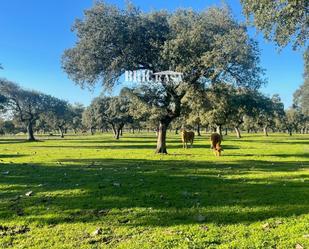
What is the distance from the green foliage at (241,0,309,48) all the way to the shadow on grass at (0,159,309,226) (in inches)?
281

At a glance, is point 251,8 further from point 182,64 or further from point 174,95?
point 174,95

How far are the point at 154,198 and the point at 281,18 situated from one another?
1155 cm

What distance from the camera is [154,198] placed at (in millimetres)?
9672

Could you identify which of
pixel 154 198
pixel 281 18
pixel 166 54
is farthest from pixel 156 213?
pixel 166 54

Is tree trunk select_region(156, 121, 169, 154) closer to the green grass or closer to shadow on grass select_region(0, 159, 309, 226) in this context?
shadow on grass select_region(0, 159, 309, 226)

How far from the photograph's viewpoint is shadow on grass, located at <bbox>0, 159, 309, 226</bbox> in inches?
309

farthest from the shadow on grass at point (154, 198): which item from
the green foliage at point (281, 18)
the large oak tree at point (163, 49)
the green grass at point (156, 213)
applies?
the large oak tree at point (163, 49)

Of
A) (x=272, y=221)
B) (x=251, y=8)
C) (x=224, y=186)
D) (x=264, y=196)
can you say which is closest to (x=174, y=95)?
(x=251, y=8)

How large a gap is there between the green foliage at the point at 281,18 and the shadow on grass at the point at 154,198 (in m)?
7.13


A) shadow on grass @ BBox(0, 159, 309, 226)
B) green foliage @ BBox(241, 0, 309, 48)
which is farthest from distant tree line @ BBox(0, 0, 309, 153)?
shadow on grass @ BBox(0, 159, 309, 226)

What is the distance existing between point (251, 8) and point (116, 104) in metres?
62.9

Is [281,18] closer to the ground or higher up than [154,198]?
higher up

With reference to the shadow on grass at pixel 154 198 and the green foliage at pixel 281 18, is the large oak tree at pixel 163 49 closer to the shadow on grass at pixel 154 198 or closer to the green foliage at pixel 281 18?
the green foliage at pixel 281 18

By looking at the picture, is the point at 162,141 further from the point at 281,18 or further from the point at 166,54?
the point at 281,18
